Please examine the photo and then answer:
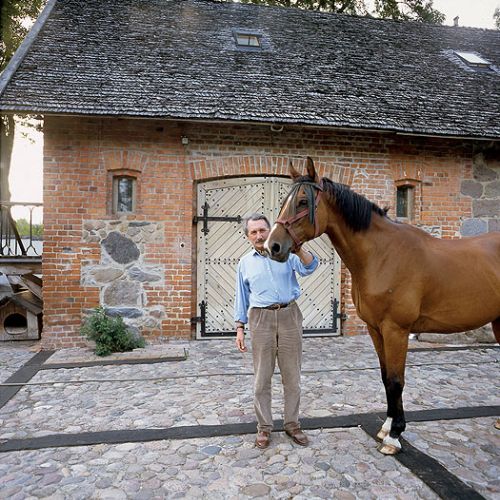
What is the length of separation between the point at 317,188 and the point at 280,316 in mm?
1037

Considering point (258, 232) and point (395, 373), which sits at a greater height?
point (258, 232)

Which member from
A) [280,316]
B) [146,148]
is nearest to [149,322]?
[146,148]

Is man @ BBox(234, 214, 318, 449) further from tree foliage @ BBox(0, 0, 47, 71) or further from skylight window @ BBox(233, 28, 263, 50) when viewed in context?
tree foliage @ BBox(0, 0, 47, 71)

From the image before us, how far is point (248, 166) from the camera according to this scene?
708cm

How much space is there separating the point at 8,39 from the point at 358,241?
1545 centimetres

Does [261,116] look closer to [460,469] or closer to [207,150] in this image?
[207,150]

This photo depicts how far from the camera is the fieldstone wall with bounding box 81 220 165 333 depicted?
671 centimetres

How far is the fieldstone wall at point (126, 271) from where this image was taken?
6711 mm

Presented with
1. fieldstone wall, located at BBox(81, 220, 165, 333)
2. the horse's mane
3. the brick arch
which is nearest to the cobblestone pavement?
fieldstone wall, located at BBox(81, 220, 165, 333)

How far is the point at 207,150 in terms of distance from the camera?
7.00m

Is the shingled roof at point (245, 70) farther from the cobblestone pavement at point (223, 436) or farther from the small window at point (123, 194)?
the cobblestone pavement at point (223, 436)

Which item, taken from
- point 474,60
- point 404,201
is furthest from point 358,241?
point 474,60

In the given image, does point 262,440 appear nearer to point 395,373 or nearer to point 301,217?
point 395,373

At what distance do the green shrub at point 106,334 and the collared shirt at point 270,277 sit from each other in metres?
3.41
